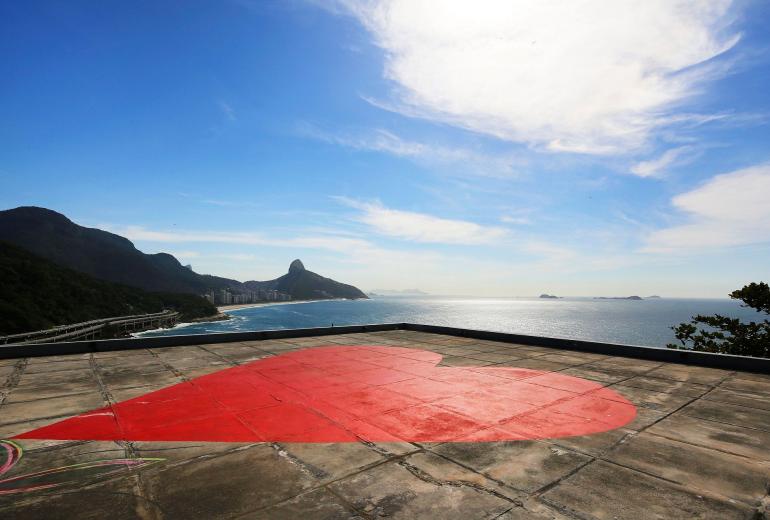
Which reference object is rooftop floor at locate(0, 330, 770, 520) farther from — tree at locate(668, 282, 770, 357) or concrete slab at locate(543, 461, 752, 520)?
tree at locate(668, 282, 770, 357)

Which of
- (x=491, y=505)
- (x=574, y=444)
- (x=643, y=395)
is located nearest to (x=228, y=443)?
(x=491, y=505)

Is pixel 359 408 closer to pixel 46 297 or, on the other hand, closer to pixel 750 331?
pixel 750 331

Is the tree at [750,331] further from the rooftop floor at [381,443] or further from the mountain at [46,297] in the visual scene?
the mountain at [46,297]

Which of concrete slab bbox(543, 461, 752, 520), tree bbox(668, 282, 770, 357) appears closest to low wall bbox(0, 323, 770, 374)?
concrete slab bbox(543, 461, 752, 520)

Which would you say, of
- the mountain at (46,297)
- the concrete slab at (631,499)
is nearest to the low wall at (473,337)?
the concrete slab at (631,499)

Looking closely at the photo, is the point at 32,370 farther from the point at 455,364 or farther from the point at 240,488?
the point at 455,364
